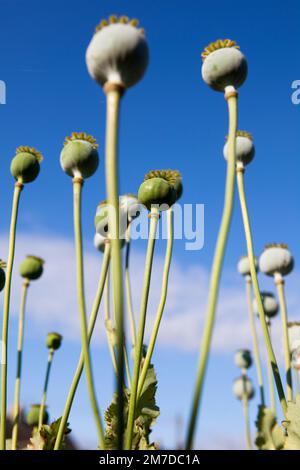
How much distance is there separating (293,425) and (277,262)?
1.51 m

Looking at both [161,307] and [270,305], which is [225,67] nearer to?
[161,307]

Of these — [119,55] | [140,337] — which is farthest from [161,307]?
[119,55]

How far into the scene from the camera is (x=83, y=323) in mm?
1313

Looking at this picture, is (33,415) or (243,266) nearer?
(33,415)

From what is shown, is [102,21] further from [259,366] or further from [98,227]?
[259,366]

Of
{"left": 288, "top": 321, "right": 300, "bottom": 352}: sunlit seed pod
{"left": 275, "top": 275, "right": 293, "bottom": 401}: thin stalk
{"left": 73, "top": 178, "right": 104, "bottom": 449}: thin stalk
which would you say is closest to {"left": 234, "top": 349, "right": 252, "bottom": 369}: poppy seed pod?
{"left": 288, "top": 321, "right": 300, "bottom": 352}: sunlit seed pod

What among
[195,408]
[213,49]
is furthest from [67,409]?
[213,49]

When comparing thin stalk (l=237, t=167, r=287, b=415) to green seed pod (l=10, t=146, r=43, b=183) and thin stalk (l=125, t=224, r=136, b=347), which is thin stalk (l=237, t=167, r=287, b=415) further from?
green seed pod (l=10, t=146, r=43, b=183)

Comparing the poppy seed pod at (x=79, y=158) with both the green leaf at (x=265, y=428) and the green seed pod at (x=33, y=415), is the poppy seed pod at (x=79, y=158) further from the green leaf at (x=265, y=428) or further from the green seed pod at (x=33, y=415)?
the green seed pod at (x=33, y=415)

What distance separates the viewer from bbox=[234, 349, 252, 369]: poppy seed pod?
15.8 ft

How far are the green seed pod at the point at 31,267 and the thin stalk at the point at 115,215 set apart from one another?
2440 millimetres

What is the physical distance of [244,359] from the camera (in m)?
4.83

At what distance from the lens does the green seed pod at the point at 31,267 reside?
11.4ft
